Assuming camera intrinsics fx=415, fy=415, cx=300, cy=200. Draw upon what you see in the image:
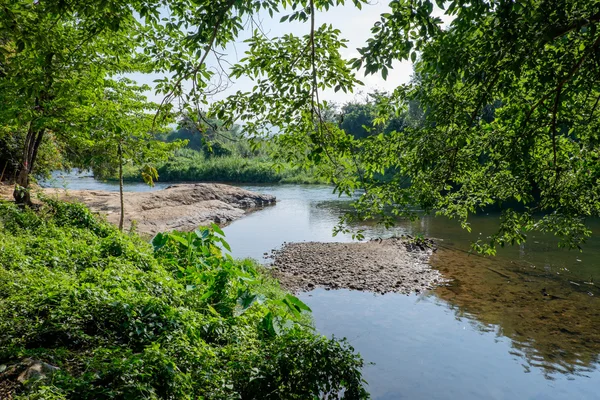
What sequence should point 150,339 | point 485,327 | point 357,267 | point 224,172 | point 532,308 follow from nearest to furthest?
point 150,339
point 485,327
point 532,308
point 357,267
point 224,172

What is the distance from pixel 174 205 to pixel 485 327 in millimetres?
19065

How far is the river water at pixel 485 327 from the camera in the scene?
25.0 ft

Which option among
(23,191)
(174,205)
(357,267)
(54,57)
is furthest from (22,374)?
(174,205)

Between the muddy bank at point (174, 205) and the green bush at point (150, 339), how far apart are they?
11.9 metres

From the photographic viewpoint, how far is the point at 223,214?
24.7 metres

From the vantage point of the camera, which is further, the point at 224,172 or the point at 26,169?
the point at 224,172

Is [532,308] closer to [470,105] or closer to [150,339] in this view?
[470,105]

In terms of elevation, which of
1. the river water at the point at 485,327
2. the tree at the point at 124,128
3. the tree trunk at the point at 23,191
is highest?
the tree at the point at 124,128

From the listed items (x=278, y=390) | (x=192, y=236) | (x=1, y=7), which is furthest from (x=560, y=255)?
(x=1, y=7)

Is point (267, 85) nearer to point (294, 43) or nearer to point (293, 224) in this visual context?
point (294, 43)

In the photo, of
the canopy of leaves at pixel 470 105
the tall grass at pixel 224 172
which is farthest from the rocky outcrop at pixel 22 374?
the tall grass at pixel 224 172

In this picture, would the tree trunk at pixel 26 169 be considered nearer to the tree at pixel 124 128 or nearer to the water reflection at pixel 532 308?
the tree at pixel 124 128

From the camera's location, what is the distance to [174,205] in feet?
80.6

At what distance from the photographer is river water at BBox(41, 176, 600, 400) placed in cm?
761
